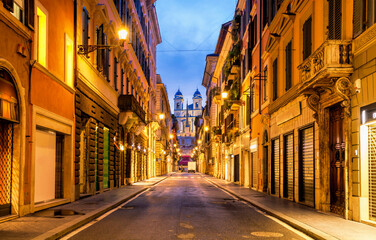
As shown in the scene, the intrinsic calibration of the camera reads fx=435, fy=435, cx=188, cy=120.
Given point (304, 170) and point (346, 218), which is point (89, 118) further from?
point (346, 218)

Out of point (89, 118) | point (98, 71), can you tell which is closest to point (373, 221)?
point (89, 118)

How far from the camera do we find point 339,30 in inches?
513

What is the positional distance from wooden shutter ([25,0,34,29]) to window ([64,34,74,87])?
146 inches

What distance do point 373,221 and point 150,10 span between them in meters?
43.5

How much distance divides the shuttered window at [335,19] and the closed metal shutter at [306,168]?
165 inches

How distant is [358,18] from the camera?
1159cm

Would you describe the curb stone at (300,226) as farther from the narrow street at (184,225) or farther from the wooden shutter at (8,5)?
the wooden shutter at (8,5)

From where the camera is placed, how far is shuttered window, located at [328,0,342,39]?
42.7 feet

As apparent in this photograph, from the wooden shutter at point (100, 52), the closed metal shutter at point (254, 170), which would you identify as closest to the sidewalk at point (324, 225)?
the wooden shutter at point (100, 52)

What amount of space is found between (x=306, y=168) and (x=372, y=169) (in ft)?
20.0

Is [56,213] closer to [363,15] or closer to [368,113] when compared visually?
[368,113]

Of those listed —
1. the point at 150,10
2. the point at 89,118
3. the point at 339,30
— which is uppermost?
the point at 150,10

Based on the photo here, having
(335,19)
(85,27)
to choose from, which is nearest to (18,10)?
(85,27)

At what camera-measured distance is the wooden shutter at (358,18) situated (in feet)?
37.4
